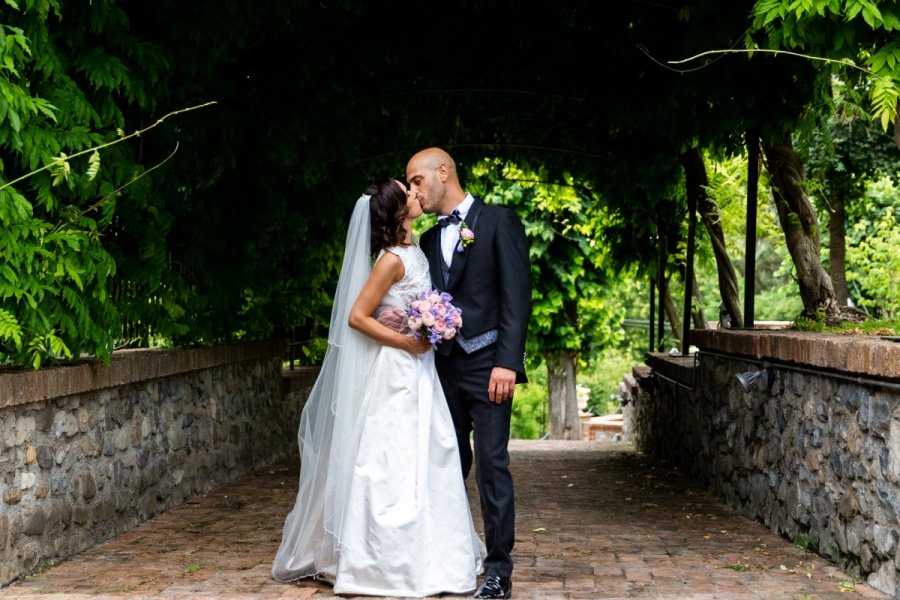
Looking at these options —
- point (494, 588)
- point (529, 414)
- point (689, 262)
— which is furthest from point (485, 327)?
point (529, 414)

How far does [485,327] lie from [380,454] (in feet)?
2.55

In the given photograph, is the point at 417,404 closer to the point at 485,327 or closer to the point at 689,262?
the point at 485,327

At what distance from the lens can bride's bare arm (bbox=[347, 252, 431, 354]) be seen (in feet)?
17.8

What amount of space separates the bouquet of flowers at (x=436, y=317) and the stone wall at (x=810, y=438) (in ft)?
6.07

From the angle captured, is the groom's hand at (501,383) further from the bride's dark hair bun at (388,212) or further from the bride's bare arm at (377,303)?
the bride's dark hair bun at (388,212)

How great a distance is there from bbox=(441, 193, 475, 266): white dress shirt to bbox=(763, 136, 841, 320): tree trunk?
3458 mm

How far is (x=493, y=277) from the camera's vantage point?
210 inches

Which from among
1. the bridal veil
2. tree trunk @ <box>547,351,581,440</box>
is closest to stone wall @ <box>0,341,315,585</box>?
the bridal veil

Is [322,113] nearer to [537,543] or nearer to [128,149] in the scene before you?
[128,149]

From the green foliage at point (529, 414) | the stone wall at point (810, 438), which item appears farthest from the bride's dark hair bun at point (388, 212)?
the green foliage at point (529, 414)

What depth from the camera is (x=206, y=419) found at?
8.74 meters

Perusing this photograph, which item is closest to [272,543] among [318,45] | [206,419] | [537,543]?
[537,543]

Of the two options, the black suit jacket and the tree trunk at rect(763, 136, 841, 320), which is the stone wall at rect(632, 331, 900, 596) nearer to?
the tree trunk at rect(763, 136, 841, 320)

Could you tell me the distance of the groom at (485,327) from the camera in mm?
5156
